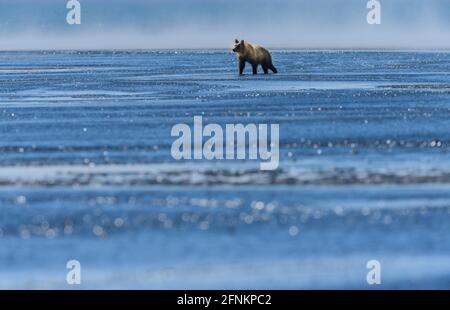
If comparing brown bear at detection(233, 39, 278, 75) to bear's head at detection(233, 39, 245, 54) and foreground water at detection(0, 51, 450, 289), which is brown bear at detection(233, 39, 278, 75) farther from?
foreground water at detection(0, 51, 450, 289)

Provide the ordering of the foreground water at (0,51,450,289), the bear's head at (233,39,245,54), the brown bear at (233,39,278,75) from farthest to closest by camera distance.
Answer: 1. the brown bear at (233,39,278,75)
2. the bear's head at (233,39,245,54)
3. the foreground water at (0,51,450,289)

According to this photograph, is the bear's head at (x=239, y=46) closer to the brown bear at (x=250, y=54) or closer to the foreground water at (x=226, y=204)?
the brown bear at (x=250, y=54)

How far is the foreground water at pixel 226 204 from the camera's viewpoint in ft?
46.2

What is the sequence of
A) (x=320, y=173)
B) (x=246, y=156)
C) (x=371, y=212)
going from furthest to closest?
(x=246, y=156) < (x=320, y=173) < (x=371, y=212)

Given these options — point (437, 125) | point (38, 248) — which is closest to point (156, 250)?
point (38, 248)

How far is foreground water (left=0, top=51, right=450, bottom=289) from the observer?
14.1 m

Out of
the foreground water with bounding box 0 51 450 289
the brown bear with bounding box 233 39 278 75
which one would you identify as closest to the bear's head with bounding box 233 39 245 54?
the brown bear with bounding box 233 39 278 75

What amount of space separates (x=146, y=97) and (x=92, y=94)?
105 inches

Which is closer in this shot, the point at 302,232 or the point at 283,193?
the point at 302,232

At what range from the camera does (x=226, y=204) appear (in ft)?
58.4

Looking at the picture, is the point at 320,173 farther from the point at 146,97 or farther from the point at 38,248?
the point at 146,97

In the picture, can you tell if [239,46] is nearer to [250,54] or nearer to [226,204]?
[250,54]

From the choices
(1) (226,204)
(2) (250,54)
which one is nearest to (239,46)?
(2) (250,54)
